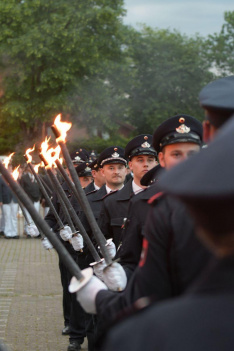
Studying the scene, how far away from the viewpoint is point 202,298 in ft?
5.23

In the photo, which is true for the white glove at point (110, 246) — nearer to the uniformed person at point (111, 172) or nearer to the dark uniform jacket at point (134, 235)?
the dark uniform jacket at point (134, 235)

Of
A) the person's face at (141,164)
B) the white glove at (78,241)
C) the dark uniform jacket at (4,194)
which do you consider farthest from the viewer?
the dark uniform jacket at (4,194)

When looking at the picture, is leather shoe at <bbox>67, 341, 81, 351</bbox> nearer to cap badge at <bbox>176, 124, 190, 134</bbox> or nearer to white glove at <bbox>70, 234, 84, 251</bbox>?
white glove at <bbox>70, 234, 84, 251</bbox>

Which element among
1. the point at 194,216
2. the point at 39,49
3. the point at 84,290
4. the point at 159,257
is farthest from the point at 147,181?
the point at 39,49

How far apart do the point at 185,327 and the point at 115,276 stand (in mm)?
2064

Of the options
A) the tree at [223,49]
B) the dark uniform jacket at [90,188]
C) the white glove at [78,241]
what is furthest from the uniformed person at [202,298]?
the tree at [223,49]

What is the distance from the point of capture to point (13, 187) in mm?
2973

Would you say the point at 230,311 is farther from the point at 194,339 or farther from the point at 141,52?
the point at 141,52

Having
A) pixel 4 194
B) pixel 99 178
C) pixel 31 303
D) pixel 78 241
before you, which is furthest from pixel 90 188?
pixel 4 194

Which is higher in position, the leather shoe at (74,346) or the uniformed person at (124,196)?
the uniformed person at (124,196)

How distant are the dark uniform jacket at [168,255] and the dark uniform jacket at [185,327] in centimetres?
59

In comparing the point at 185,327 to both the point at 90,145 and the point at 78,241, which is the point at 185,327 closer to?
the point at 78,241

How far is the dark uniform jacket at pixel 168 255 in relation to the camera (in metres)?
2.29

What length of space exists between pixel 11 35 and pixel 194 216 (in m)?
46.8
